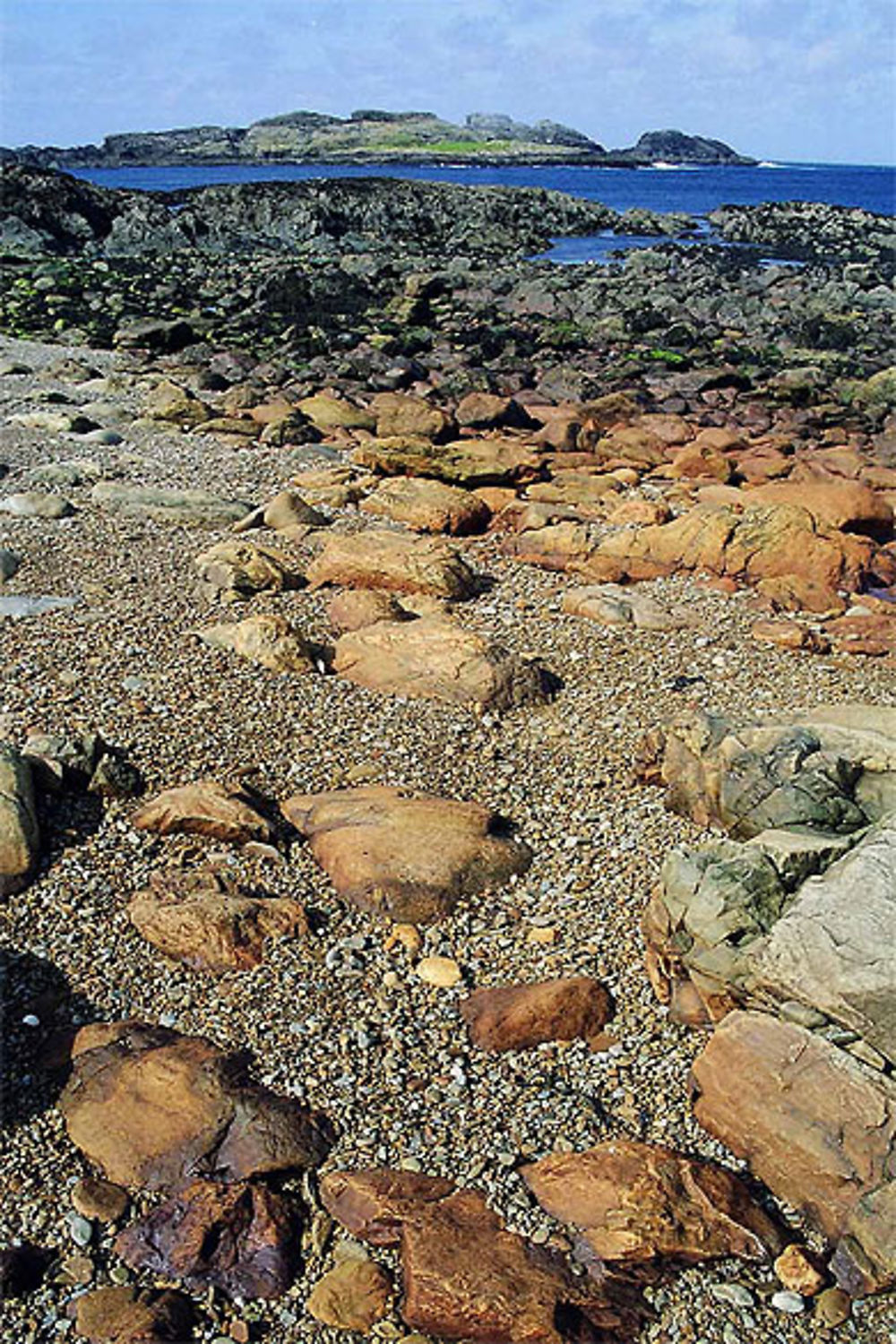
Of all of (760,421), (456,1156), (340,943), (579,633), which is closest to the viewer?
(456,1156)

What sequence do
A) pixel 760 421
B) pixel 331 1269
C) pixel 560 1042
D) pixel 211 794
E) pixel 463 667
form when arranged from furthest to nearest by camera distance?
pixel 760 421 < pixel 463 667 < pixel 211 794 < pixel 560 1042 < pixel 331 1269

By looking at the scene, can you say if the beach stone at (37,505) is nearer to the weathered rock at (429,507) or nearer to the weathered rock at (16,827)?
the weathered rock at (429,507)

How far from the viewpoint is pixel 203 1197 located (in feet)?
15.9

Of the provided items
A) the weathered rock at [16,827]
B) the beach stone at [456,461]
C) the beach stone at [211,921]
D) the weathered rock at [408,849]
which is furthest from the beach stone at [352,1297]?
the beach stone at [456,461]

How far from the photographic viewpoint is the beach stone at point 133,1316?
4320mm

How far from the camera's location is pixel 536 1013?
582cm

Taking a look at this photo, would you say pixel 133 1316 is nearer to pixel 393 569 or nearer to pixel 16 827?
pixel 16 827

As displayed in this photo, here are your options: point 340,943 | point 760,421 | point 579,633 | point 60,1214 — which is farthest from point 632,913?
point 760,421

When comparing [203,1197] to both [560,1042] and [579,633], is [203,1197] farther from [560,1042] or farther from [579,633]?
[579,633]

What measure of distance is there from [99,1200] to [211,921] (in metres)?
1.59

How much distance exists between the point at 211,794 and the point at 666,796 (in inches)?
107

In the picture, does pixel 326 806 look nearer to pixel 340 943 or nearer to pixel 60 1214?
pixel 340 943

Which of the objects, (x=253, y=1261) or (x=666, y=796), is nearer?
(x=253, y=1261)

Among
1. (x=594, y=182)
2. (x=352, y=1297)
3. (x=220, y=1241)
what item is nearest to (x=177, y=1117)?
(x=220, y=1241)
